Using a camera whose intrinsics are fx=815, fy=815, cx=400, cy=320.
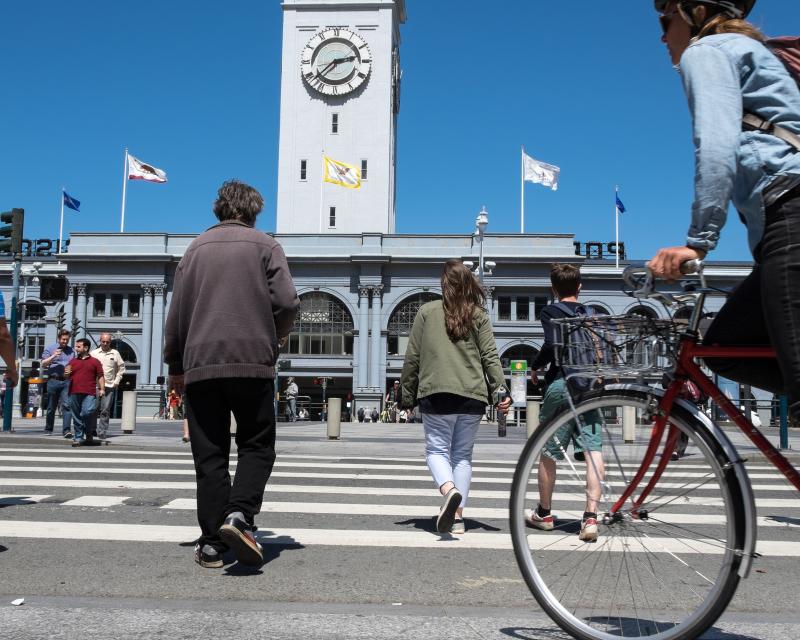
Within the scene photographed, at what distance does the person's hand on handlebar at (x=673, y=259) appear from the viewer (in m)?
2.33

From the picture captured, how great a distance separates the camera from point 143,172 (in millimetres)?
52250

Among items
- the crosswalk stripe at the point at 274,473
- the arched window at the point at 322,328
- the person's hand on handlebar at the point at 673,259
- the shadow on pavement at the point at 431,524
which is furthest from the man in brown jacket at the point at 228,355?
the arched window at the point at 322,328

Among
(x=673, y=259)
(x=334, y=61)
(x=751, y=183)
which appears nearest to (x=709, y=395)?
(x=673, y=259)

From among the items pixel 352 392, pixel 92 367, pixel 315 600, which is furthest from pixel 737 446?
pixel 352 392

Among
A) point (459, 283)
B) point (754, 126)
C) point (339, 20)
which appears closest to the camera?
point (754, 126)

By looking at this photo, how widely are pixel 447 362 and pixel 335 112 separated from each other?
2316 inches

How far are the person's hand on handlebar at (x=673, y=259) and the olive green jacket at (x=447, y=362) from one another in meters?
3.16

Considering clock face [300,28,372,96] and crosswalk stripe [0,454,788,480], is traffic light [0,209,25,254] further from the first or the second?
clock face [300,28,372,96]

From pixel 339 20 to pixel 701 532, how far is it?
6467 centimetres

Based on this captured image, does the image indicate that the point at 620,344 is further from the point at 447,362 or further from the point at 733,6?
the point at 447,362

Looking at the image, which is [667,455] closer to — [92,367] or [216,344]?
[216,344]

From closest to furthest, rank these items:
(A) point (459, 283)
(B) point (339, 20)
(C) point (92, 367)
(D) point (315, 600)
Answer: (D) point (315, 600), (A) point (459, 283), (C) point (92, 367), (B) point (339, 20)

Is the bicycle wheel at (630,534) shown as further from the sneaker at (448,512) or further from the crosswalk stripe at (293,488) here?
the crosswalk stripe at (293,488)

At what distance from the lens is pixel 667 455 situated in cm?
260
